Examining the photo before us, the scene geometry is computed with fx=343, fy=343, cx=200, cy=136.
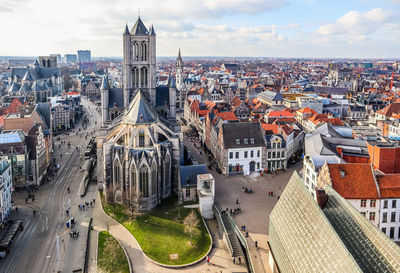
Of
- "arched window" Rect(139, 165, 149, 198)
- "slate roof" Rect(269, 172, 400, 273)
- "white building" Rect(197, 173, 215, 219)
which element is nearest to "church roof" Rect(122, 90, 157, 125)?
"arched window" Rect(139, 165, 149, 198)

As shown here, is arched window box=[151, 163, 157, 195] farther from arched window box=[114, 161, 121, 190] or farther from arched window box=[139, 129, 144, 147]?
arched window box=[114, 161, 121, 190]

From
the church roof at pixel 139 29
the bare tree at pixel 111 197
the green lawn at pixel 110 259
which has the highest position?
the church roof at pixel 139 29

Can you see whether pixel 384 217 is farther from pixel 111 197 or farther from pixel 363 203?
pixel 111 197

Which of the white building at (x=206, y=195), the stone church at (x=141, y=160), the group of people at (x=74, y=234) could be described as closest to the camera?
the group of people at (x=74, y=234)

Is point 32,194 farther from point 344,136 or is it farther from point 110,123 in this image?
point 344,136

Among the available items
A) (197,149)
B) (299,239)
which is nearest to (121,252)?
(299,239)

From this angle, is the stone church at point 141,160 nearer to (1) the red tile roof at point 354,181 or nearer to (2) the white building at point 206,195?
(2) the white building at point 206,195

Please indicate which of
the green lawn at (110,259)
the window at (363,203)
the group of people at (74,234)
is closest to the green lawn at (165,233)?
the green lawn at (110,259)
